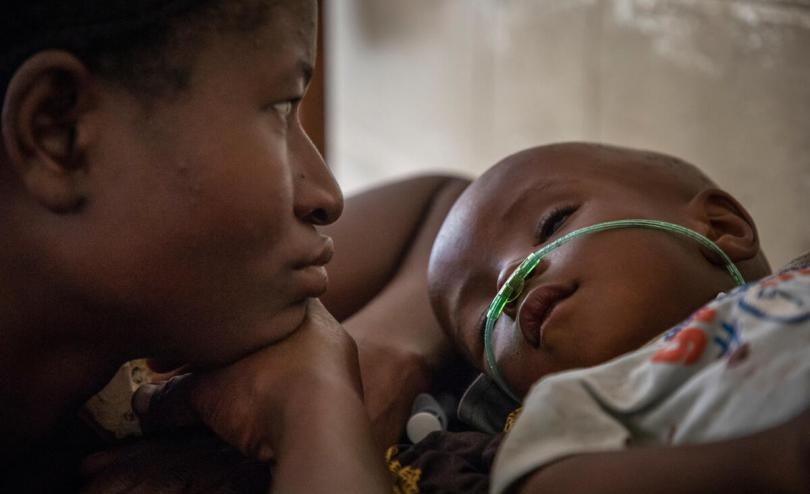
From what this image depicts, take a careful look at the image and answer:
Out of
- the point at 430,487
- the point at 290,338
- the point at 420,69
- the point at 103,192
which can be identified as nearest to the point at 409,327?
→ the point at 290,338

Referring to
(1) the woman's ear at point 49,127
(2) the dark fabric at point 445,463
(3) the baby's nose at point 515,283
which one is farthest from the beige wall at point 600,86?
(1) the woman's ear at point 49,127

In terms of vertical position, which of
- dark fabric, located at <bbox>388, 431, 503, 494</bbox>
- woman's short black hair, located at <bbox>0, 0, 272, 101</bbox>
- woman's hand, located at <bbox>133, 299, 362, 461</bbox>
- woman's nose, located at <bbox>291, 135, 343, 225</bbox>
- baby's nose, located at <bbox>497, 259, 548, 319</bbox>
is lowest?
dark fabric, located at <bbox>388, 431, 503, 494</bbox>

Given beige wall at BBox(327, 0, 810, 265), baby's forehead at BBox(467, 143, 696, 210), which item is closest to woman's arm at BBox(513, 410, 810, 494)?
baby's forehead at BBox(467, 143, 696, 210)

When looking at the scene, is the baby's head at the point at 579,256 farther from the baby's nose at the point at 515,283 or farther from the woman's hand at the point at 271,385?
the woman's hand at the point at 271,385

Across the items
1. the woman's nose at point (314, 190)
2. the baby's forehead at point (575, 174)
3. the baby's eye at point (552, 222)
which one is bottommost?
the baby's eye at point (552, 222)

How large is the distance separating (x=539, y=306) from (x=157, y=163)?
1.30 feet

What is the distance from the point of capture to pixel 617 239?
1.00 m

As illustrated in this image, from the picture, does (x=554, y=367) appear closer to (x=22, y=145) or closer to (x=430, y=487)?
(x=430, y=487)

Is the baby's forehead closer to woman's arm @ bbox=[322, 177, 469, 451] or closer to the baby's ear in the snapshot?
the baby's ear

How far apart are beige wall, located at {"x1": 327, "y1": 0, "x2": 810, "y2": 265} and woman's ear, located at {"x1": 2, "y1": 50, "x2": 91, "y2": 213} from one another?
1.32m

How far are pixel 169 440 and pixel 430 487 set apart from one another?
34cm

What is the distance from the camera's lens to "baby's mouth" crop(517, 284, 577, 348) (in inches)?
38.2

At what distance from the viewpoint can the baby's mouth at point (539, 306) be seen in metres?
0.97

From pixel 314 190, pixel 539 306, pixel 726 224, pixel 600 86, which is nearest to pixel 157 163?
pixel 314 190
